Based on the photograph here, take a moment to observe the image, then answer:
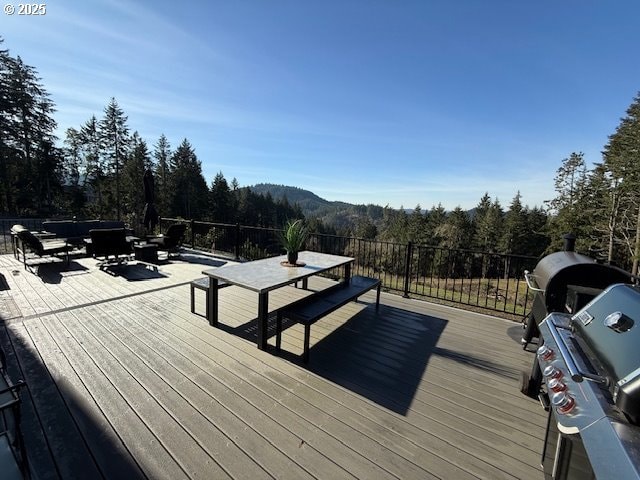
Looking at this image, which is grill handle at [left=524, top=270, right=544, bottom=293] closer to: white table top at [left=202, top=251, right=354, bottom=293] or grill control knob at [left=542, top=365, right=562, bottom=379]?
grill control knob at [left=542, top=365, right=562, bottom=379]

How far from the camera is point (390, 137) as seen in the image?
12.9 meters

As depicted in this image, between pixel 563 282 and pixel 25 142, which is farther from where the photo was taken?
pixel 25 142

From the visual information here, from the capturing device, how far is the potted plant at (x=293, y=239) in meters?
3.62

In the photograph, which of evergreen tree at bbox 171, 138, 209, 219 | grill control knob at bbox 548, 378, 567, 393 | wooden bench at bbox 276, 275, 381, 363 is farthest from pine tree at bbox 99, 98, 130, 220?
grill control knob at bbox 548, 378, 567, 393

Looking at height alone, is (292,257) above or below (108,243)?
above

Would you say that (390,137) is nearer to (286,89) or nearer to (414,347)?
(286,89)

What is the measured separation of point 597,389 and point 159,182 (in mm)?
36343

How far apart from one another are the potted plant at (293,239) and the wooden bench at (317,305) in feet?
2.13

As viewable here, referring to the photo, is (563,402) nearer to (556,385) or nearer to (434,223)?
(556,385)

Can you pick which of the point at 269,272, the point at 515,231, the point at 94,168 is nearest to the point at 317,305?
the point at 269,272

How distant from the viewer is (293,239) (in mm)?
3609

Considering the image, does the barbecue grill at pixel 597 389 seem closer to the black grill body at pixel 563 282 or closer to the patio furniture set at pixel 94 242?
the black grill body at pixel 563 282

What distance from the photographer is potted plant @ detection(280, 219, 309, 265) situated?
3.62 m

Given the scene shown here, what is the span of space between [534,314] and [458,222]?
130 ft
